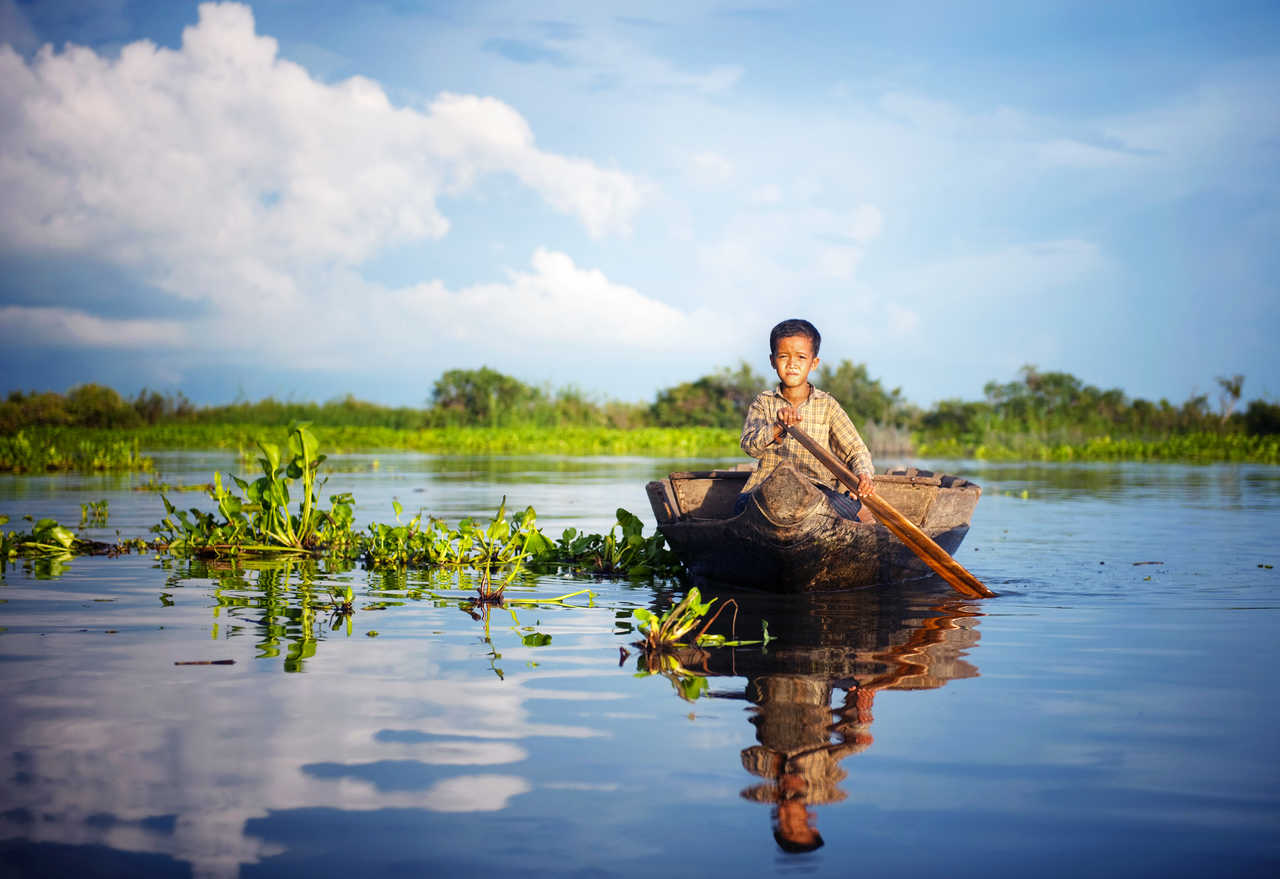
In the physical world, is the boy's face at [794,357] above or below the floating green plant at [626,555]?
above

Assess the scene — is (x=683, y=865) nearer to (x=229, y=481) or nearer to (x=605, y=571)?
(x=605, y=571)

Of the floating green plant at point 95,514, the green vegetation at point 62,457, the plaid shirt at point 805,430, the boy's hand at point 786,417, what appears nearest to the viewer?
the boy's hand at point 786,417

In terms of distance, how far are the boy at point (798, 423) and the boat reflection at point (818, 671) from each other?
2.33ft

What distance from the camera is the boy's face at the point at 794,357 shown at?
594cm

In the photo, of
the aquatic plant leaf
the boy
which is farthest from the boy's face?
the aquatic plant leaf

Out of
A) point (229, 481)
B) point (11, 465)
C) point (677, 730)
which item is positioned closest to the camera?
point (677, 730)

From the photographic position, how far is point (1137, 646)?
4602 mm

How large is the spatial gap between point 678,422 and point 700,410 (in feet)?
3.19

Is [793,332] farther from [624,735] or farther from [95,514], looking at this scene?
[95,514]

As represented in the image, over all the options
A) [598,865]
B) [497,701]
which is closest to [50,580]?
[497,701]

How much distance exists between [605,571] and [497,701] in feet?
11.6

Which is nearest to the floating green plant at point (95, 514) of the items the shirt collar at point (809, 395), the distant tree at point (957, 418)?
the shirt collar at point (809, 395)

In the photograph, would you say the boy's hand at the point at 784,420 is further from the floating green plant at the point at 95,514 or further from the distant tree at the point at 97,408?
the distant tree at the point at 97,408

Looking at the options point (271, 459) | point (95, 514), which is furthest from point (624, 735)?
point (95, 514)
